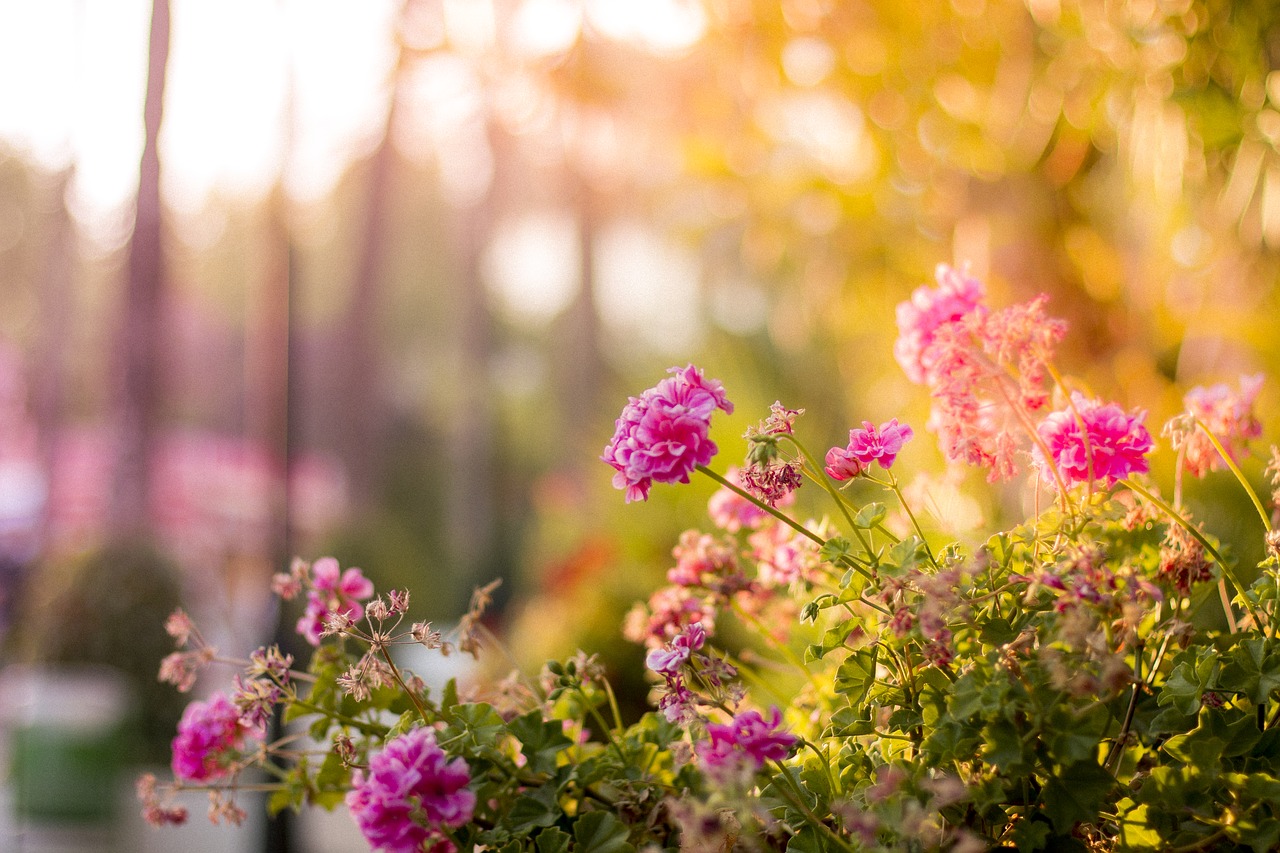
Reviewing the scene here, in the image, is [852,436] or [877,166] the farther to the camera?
[877,166]

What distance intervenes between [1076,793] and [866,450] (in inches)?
12.7

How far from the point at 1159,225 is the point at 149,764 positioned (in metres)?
4.97

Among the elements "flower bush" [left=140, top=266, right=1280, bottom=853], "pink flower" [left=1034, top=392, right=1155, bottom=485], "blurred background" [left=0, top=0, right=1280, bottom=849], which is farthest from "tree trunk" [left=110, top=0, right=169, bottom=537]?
"pink flower" [left=1034, top=392, right=1155, bottom=485]

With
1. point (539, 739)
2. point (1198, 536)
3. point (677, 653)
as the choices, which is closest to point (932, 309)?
point (1198, 536)

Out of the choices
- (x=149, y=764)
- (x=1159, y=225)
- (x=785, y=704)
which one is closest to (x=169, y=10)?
(x=149, y=764)

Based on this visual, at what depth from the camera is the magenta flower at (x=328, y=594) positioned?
110 cm

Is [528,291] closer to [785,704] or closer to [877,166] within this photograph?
[877,166]

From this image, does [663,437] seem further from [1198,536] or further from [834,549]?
[1198,536]

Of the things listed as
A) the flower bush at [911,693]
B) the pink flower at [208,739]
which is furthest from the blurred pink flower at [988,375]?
the pink flower at [208,739]

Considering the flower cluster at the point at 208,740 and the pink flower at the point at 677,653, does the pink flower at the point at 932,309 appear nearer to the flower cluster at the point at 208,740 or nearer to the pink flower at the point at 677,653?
the pink flower at the point at 677,653

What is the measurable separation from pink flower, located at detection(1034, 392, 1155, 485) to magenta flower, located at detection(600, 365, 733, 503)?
33cm

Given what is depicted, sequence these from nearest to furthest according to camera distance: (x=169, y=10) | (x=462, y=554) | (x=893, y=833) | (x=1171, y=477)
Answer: (x=893, y=833) < (x=1171, y=477) < (x=169, y=10) < (x=462, y=554)

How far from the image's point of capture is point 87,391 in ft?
74.1

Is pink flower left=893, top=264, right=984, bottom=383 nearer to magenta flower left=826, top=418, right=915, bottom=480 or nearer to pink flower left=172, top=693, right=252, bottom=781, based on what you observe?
magenta flower left=826, top=418, right=915, bottom=480
